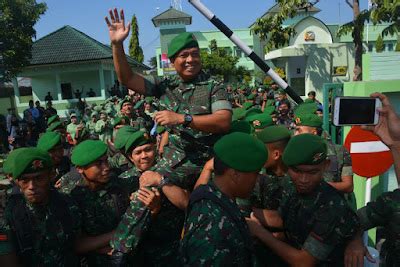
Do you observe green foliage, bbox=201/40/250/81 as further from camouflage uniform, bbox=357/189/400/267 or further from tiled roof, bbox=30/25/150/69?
camouflage uniform, bbox=357/189/400/267

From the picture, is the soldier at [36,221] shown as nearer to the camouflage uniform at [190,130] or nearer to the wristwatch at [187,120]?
the camouflage uniform at [190,130]

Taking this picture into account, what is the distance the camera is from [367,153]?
384 centimetres

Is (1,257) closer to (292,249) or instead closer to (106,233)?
(106,233)

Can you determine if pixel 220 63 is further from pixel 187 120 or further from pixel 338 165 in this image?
pixel 187 120

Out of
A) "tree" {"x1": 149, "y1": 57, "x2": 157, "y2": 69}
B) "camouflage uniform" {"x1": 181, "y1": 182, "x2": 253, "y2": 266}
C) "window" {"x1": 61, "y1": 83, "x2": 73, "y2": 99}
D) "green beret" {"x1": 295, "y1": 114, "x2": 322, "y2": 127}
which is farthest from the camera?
"tree" {"x1": 149, "y1": 57, "x2": 157, "y2": 69}

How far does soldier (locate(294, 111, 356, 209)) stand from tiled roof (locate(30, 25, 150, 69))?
21.0 meters

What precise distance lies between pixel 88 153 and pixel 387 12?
12182 millimetres

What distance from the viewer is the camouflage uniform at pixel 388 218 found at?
2387 mm

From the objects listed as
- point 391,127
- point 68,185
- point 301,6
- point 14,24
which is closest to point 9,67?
point 14,24

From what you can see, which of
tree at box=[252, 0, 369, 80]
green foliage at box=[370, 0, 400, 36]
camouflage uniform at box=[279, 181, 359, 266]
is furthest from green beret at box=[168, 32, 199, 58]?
tree at box=[252, 0, 369, 80]

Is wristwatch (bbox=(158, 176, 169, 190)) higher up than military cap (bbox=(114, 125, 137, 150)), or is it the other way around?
military cap (bbox=(114, 125, 137, 150))

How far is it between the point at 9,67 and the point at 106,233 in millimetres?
16539

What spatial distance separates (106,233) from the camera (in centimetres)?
267

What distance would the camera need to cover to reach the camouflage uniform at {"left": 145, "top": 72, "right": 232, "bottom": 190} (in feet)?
8.52
